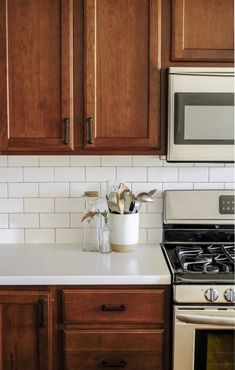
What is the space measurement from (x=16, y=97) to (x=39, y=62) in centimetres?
19

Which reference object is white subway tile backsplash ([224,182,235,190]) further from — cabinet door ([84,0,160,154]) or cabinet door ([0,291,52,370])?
cabinet door ([0,291,52,370])

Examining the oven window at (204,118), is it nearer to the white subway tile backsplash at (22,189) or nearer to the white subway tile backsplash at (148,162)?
the white subway tile backsplash at (148,162)

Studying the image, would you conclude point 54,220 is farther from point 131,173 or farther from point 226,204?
point 226,204

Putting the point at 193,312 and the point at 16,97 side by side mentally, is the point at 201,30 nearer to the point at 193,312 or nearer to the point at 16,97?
the point at 16,97

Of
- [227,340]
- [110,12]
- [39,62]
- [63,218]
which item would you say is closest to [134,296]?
[227,340]

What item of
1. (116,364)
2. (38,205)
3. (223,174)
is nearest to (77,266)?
(116,364)

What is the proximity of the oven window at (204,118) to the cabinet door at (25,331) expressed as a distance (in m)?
0.96

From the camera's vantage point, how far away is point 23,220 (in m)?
2.42

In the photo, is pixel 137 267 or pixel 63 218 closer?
pixel 137 267

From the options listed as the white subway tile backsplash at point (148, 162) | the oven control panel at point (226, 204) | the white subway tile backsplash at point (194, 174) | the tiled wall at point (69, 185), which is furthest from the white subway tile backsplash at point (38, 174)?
the oven control panel at point (226, 204)

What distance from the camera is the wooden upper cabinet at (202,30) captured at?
2.01m

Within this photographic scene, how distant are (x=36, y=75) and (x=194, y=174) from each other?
0.99 meters

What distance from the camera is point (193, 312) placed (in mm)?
1845

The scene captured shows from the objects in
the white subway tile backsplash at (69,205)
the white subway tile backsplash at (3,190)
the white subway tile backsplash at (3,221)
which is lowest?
the white subway tile backsplash at (3,221)
